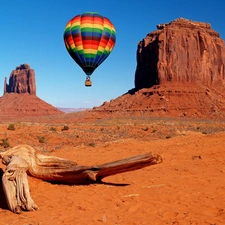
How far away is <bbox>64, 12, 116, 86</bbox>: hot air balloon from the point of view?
19078 mm

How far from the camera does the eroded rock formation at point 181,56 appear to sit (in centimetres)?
9538

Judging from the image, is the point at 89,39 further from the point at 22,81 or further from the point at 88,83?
the point at 22,81

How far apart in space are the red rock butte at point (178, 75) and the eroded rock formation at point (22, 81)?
2449 inches

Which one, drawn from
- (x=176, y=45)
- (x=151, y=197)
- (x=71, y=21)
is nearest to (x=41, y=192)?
(x=151, y=197)

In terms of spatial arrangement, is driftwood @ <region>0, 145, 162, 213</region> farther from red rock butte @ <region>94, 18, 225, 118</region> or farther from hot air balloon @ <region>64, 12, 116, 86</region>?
red rock butte @ <region>94, 18, 225, 118</region>

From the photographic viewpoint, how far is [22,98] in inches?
5610

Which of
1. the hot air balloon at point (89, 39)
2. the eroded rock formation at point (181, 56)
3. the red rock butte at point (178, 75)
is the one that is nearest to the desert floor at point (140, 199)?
the hot air balloon at point (89, 39)

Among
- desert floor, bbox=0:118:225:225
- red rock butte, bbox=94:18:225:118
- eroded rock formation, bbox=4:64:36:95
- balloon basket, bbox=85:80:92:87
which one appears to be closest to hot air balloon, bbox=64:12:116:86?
balloon basket, bbox=85:80:92:87

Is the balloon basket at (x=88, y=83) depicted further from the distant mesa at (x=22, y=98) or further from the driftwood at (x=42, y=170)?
the distant mesa at (x=22, y=98)

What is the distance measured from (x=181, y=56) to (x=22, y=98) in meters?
78.7

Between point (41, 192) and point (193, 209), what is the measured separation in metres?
3.70

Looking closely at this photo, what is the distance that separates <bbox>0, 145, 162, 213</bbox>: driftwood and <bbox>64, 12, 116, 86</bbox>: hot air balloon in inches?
479

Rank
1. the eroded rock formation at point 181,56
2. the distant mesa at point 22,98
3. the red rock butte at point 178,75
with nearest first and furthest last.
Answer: the red rock butte at point 178,75 → the eroded rock formation at point 181,56 → the distant mesa at point 22,98

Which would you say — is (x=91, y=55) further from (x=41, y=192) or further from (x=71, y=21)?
(x=41, y=192)
